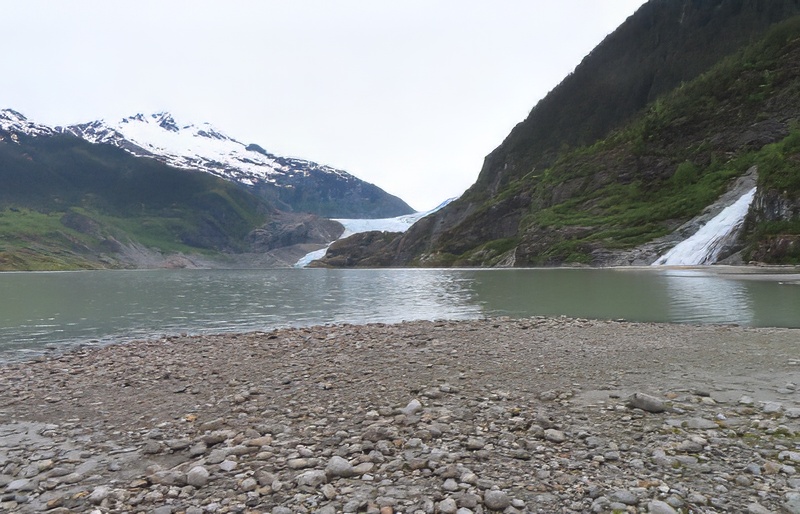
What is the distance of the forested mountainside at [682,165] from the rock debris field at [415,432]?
230 ft

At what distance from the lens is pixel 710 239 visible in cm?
8225

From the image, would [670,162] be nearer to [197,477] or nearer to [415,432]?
[415,432]

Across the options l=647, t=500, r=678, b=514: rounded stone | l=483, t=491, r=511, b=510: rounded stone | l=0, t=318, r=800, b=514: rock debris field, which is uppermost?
l=647, t=500, r=678, b=514: rounded stone

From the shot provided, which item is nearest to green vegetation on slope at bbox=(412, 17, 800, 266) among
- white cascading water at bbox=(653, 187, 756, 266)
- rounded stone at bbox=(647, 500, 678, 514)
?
white cascading water at bbox=(653, 187, 756, 266)

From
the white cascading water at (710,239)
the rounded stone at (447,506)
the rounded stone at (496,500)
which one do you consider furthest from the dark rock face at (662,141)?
the rounded stone at (447,506)

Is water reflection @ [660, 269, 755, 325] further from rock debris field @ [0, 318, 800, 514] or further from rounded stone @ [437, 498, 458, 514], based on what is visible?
rounded stone @ [437, 498, 458, 514]

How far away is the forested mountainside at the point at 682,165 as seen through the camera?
245 ft

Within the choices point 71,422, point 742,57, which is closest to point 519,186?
point 742,57

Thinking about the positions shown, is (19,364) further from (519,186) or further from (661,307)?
(519,186)

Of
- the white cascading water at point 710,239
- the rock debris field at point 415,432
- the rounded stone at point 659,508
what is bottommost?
the rock debris field at point 415,432

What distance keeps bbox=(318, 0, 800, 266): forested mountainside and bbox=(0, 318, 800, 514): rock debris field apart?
230ft

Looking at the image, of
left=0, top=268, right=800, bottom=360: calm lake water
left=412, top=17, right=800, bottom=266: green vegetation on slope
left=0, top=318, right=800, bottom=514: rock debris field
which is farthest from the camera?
left=412, top=17, right=800, bottom=266: green vegetation on slope

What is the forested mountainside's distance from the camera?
2945 inches

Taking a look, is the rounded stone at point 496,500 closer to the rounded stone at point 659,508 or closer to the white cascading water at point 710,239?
the rounded stone at point 659,508
